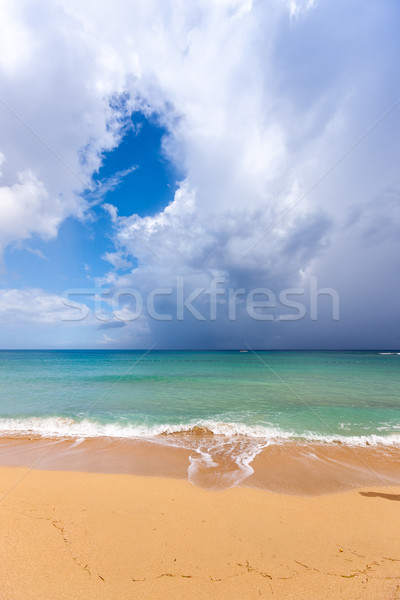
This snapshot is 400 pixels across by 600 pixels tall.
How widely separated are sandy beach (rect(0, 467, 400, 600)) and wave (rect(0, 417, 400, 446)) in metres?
3.40

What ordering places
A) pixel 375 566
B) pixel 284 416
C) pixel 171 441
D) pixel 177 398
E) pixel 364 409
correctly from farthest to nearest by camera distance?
pixel 177 398 < pixel 364 409 < pixel 284 416 < pixel 171 441 < pixel 375 566

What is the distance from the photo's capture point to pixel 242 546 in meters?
3.66

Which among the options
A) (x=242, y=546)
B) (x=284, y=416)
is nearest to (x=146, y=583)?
(x=242, y=546)

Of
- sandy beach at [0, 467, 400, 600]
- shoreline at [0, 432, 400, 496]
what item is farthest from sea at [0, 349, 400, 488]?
sandy beach at [0, 467, 400, 600]

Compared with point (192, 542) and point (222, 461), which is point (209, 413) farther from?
point (192, 542)

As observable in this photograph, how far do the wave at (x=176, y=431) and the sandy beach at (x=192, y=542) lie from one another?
3400mm

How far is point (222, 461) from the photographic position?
6684 millimetres

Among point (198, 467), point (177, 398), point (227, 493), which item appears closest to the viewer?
point (227, 493)

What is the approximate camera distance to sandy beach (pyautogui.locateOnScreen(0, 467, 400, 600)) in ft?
9.85

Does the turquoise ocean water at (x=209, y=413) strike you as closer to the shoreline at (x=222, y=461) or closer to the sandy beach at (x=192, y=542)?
the shoreline at (x=222, y=461)

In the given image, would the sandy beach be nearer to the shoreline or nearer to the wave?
the shoreline

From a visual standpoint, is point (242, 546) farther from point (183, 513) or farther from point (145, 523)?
point (145, 523)

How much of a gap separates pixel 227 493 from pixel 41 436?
23.7ft

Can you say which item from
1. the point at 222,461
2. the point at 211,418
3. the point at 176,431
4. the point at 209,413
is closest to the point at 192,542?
the point at 222,461
